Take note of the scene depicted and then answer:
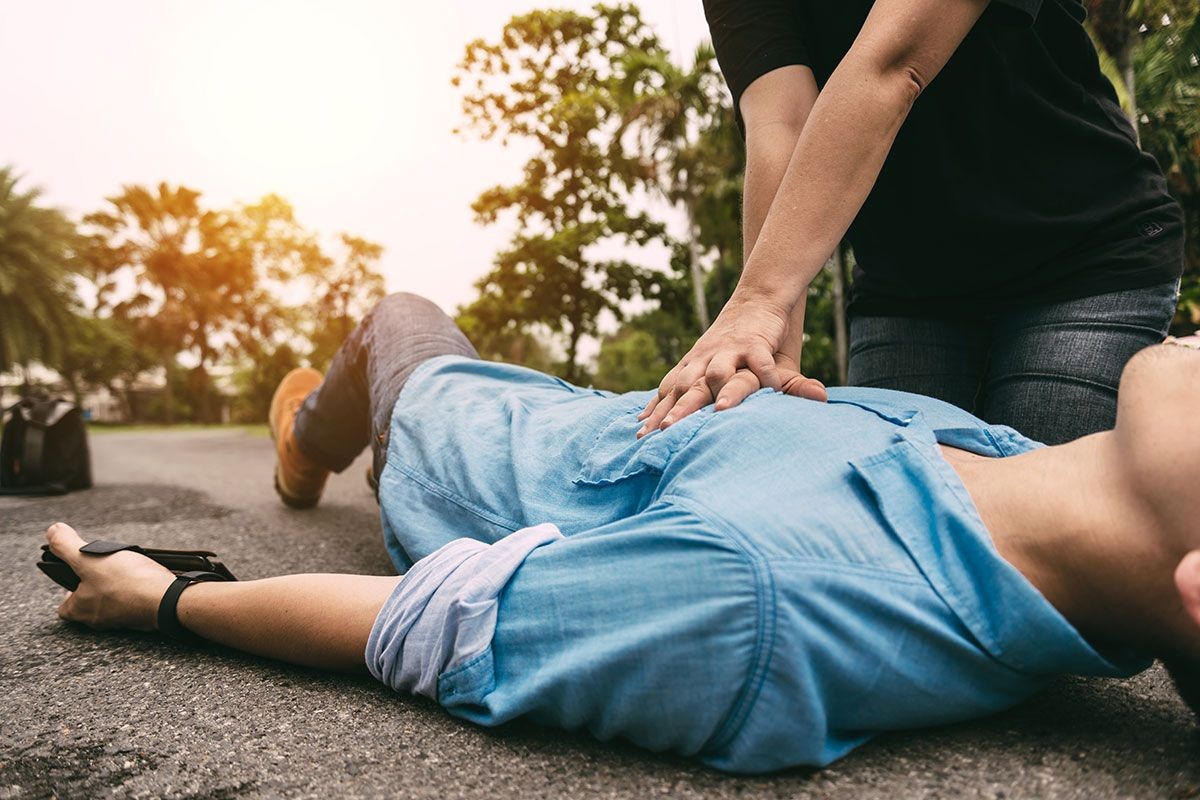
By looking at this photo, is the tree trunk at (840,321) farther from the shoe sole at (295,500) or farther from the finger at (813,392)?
the finger at (813,392)

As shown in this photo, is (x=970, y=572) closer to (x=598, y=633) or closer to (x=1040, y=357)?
(x=598, y=633)

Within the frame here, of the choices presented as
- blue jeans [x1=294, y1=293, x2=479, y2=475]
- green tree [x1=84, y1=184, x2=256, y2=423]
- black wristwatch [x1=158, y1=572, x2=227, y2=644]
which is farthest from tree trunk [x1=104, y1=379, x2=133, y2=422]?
black wristwatch [x1=158, y1=572, x2=227, y2=644]

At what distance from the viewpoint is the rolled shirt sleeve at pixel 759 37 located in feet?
6.51

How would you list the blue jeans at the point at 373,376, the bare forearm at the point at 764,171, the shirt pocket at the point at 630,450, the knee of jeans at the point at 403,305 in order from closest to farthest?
the shirt pocket at the point at 630,450
the bare forearm at the point at 764,171
the blue jeans at the point at 373,376
the knee of jeans at the point at 403,305

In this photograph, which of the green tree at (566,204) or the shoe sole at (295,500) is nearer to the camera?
the shoe sole at (295,500)

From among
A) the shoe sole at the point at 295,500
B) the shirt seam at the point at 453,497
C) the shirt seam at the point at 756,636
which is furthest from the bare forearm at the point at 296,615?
the shoe sole at the point at 295,500

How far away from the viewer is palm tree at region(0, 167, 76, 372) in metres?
25.8

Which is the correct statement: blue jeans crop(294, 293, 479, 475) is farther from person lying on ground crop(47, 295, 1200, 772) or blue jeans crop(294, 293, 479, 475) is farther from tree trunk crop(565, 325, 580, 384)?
tree trunk crop(565, 325, 580, 384)

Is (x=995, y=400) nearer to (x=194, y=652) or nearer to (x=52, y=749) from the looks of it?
(x=194, y=652)

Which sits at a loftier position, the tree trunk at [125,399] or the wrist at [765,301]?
the wrist at [765,301]

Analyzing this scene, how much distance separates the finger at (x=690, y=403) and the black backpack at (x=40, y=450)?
13.2 feet

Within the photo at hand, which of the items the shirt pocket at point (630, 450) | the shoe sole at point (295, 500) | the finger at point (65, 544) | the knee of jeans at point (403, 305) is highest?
the knee of jeans at point (403, 305)

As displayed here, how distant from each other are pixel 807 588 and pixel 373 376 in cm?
159

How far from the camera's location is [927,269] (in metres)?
2.00
